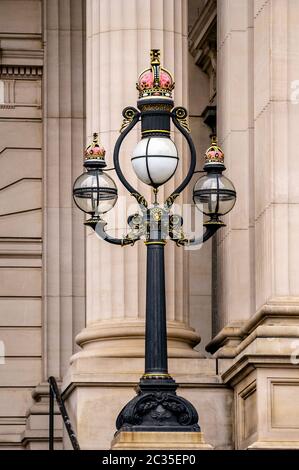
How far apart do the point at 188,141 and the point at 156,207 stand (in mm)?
845

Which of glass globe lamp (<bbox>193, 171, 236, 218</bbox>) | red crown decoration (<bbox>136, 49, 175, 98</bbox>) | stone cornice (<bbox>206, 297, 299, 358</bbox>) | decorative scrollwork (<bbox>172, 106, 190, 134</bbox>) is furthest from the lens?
stone cornice (<bbox>206, 297, 299, 358</bbox>)

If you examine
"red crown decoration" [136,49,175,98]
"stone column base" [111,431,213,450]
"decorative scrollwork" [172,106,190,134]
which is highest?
"red crown decoration" [136,49,175,98]

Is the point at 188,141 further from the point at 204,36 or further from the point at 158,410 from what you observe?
the point at 204,36

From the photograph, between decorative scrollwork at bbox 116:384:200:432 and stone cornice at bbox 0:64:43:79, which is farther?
stone cornice at bbox 0:64:43:79

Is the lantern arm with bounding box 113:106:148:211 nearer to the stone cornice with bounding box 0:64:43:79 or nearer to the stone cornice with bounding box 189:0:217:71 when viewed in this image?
the stone cornice with bounding box 189:0:217:71

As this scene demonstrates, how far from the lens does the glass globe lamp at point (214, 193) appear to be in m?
25.4

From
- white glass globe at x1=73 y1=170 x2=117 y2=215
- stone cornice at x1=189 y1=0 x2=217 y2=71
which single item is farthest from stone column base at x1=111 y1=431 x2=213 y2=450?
stone cornice at x1=189 y1=0 x2=217 y2=71

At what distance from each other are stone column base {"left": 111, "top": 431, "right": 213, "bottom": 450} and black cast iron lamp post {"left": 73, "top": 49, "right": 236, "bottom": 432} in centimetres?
9

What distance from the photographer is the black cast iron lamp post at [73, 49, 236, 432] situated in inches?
968

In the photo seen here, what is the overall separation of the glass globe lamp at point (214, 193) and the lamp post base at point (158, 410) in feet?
6.91

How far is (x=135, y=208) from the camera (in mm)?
29938

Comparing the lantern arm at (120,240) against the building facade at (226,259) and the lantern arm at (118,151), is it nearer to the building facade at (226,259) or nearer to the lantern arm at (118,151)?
the lantern arm at (118,151)
